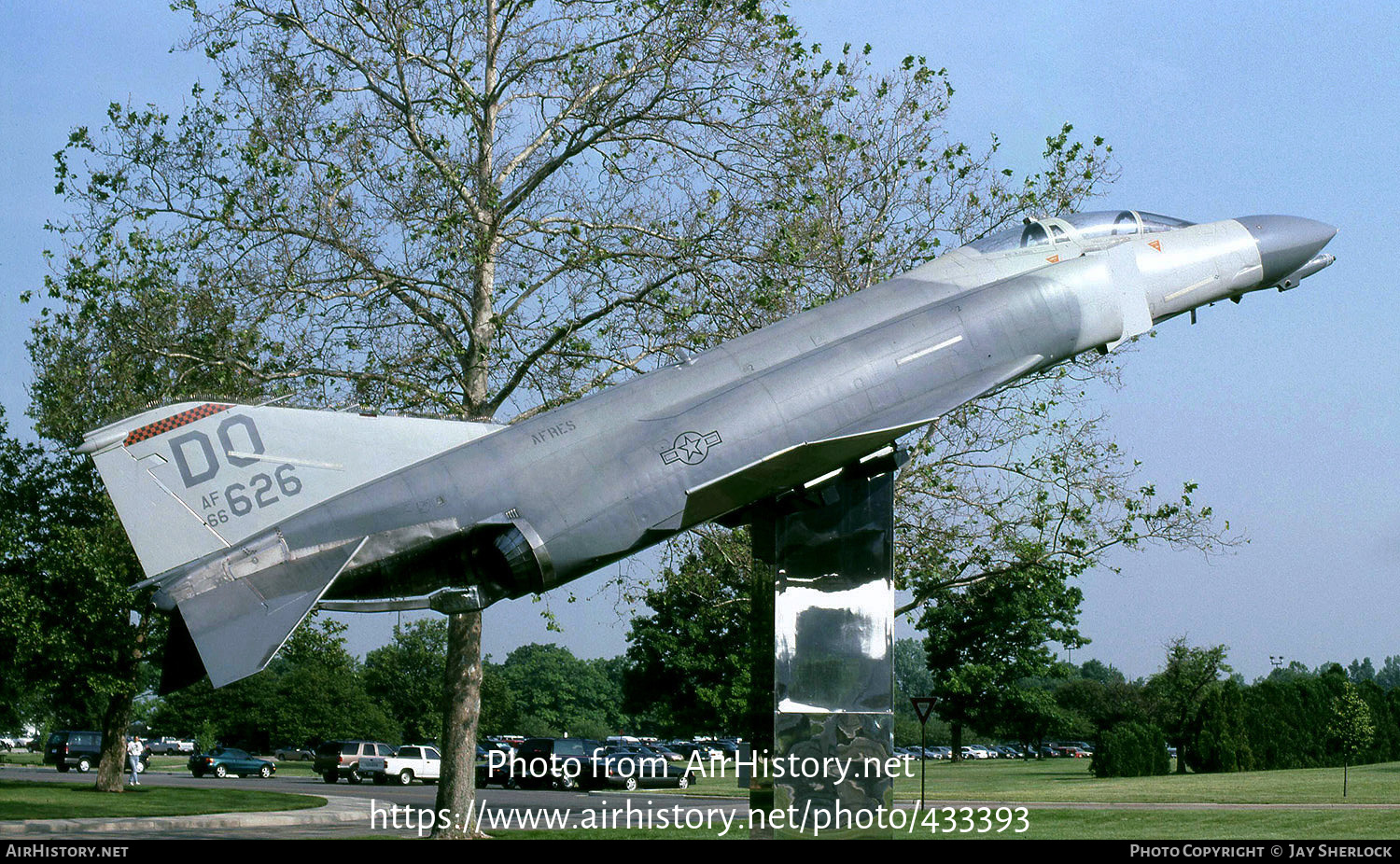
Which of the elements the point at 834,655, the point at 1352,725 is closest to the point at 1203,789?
the point at 1352,725

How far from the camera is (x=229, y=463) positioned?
9508 millimetres

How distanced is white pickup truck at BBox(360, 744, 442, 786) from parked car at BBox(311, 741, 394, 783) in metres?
0.28

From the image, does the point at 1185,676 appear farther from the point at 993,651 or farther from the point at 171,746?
the point at 171,746

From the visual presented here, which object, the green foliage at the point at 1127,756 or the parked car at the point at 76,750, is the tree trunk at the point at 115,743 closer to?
the parked car at the point at 76,750

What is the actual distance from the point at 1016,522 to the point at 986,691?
43186mm

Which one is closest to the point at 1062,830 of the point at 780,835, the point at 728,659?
the point at 780,835

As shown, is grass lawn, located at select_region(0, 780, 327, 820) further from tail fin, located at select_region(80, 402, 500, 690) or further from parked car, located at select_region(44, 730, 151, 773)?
parked car, located at select_region(44, 730, 151, 773)

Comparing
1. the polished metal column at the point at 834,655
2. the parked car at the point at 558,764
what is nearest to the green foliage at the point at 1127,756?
the parked car at the point at 558,764

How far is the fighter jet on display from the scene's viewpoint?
9047 mm

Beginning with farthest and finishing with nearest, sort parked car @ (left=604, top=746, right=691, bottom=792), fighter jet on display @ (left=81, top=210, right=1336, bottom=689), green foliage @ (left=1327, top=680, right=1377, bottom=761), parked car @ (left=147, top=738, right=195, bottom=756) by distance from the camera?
parked car @ (left=147, top=738, right=195, bottom=756)
parked car @ (left=604, top=746, right=691, bottom=792)
green foliage @ (left=1327, top=680, right=1377, bottom=761)
fighter jet on display @ (left=81, top=210, right=1336, bottom=689)

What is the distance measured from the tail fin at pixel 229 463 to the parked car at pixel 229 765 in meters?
36.1

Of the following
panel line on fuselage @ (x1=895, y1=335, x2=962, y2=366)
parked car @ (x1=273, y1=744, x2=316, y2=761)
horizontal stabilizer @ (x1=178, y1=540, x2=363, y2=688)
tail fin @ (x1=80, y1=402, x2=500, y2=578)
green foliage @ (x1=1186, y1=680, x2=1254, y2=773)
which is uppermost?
panel line on fuselage @ (x1=895, y1=335, x2=962, y2=366)

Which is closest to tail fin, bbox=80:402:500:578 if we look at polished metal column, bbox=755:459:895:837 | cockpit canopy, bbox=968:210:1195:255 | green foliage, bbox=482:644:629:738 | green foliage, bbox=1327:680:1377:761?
polished metal column, bbox=755:459:895:837

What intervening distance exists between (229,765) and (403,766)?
7888 millimetres
